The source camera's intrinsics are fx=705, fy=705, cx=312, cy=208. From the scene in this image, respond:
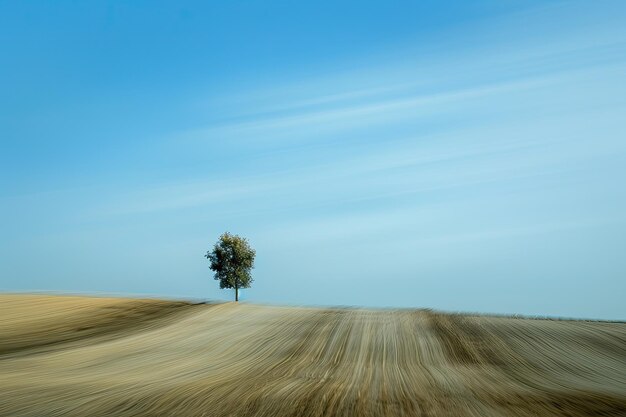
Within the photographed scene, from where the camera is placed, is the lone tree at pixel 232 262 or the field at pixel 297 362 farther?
the lone tree at pixel 232 262

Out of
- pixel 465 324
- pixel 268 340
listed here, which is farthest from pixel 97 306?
pixel 465 324

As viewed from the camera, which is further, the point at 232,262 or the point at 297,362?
the point at 232,262

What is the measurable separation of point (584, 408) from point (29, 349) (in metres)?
16.4

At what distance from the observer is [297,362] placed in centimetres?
1756

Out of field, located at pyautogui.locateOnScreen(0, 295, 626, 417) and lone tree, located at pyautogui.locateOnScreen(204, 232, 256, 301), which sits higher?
lone tree, located at pyautogui.locateOnScreen(204, 232, 256, 301)

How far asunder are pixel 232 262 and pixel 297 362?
32.7 metres

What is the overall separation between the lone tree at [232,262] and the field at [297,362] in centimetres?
1754

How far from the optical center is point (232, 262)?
49.8m

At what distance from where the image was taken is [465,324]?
26359 mm

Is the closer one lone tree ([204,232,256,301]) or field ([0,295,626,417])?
field ([0,295,626,417])

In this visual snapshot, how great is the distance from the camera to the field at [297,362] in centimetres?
1234

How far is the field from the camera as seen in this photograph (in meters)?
12.3

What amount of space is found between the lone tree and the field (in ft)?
57.5

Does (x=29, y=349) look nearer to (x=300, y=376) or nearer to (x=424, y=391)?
(x=300, y=376)
